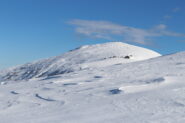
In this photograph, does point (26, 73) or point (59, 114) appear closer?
point (59, 114)

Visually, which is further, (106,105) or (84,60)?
(84,60)

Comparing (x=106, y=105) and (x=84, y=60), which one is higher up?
(x=84, y=60)

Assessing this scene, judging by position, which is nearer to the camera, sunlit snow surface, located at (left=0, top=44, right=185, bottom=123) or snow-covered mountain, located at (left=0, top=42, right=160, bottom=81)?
sunlit snow surface, located at (left=0, top=44, right=185, bottom=123)

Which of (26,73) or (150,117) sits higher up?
(26,73)

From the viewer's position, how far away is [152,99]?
283 inches

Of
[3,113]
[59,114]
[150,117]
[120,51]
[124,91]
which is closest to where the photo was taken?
[150,117]

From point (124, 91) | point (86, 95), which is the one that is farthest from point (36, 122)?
point (124, 91)

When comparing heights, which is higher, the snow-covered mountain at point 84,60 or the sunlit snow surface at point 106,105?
the snow-covered mountain at point 84,60

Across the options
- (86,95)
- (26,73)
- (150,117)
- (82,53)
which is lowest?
(150,117)

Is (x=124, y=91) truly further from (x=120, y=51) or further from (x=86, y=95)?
(x=120, y=51)

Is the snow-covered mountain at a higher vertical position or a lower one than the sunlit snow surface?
higher

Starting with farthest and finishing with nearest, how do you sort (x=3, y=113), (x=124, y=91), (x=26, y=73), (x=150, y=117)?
1. (x=26, y=73)
2. (x=124, y=91)
3. (x=3, y=113)
4. (x=150, y=117)

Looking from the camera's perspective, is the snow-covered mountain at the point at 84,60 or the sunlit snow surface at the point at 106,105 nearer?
the sunlit snow surface at the point at 106,105

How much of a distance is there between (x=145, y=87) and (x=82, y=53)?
34.6m
